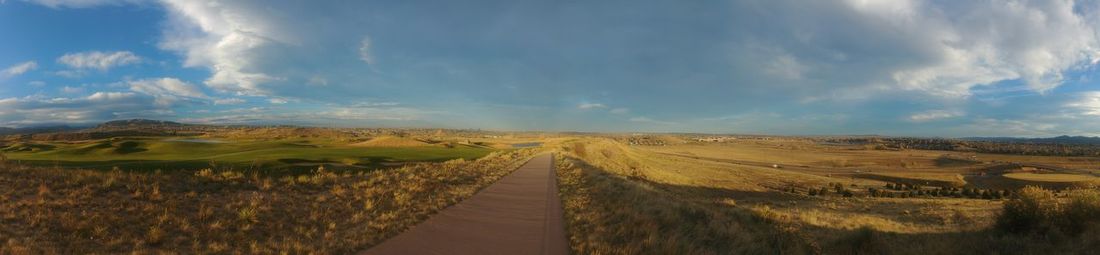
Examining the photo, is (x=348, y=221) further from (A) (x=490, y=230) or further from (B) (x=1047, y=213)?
(B) (x=1047, y=213)

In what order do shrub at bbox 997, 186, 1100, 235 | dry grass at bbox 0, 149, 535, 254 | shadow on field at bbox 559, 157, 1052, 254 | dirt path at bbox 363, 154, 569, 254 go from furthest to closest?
shrub at bbox 997, 186, 1100, 235 → shadow on field at bbox 559, 157, 1052, 254 → dirt path at bbox 363, 154, 569, 254 → dry grass at bbox 0, 149, 535, 254

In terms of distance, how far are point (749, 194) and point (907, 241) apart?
913 inches

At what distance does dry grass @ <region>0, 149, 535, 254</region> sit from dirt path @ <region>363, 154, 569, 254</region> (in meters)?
0.47

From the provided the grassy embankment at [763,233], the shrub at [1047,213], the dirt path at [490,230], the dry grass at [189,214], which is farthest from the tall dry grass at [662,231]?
the shrub at [1047,213]

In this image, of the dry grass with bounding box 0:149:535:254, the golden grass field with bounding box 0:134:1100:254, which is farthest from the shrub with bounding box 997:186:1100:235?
the dry grass with bounding box 0:149:535:254

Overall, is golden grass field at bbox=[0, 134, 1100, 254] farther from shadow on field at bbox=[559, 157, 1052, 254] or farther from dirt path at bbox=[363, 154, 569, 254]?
dirt path at bbox=[363, 154, 569, 254]

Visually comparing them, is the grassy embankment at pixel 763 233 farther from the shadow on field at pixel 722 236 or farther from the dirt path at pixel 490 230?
the dirt path at pixel 490 230

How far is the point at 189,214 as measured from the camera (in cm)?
772

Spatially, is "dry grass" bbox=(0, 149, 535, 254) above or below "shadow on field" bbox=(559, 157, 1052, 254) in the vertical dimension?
above

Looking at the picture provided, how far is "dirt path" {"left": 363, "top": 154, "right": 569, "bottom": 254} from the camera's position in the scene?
704cm

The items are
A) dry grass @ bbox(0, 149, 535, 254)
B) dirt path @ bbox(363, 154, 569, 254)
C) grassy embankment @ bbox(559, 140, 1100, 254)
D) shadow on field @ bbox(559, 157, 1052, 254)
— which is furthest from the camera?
grassy embankment @ bbox(559, 140, 1100, 254)

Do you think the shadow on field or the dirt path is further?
the shadow on field

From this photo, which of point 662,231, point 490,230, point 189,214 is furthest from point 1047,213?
point 189,214

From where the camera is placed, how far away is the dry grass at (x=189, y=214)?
6109 mm
